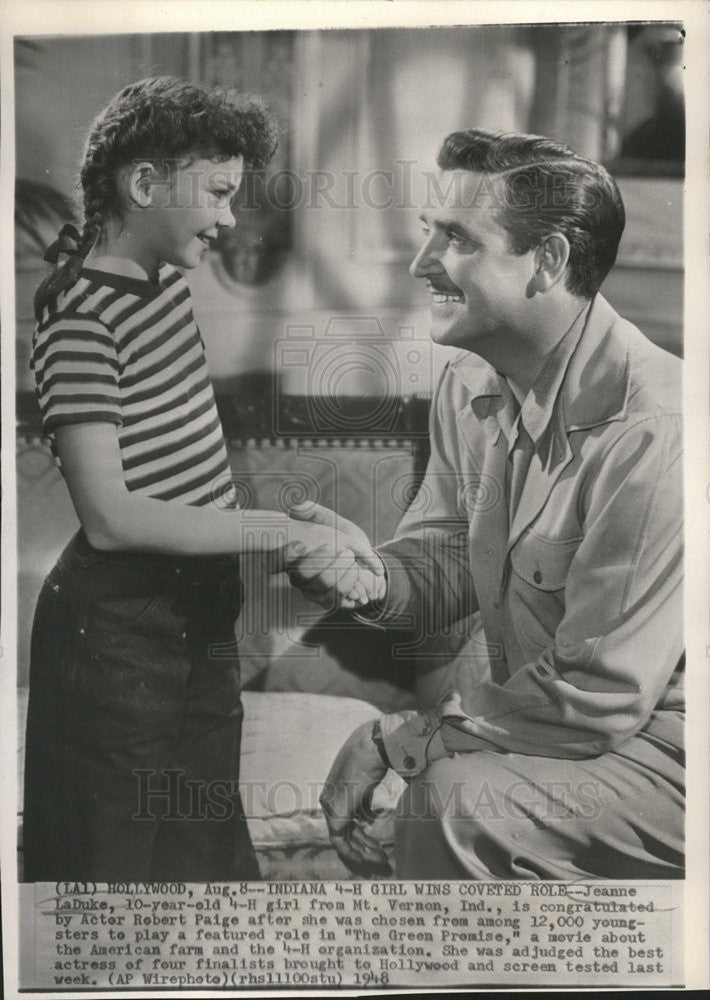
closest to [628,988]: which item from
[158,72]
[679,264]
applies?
[679,264]

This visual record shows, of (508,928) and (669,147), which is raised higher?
(669,147)

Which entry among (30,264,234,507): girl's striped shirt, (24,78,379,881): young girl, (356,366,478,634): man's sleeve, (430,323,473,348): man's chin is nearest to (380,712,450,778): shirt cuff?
(356,366,478,634): man's sleeve

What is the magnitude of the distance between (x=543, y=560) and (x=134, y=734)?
96 centimetres

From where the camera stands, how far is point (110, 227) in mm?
2297

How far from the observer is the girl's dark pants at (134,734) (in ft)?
7.52

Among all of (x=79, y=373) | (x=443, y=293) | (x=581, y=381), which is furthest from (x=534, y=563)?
(x=79, y=373)

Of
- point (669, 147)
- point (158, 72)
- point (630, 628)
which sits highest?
point (158, 72)

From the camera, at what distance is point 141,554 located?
2.27 meters

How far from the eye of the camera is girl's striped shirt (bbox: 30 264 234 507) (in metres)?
2.27

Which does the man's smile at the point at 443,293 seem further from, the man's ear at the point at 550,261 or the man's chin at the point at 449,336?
the man's ear at the point at 550,261

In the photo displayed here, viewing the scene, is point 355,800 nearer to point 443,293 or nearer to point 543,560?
point 543,560

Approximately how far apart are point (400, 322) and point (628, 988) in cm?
153

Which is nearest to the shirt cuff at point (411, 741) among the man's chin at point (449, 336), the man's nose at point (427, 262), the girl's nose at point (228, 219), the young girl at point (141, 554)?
the young girl at point (141, 554)

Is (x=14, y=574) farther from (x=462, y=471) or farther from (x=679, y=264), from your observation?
(x=679, y=264)
